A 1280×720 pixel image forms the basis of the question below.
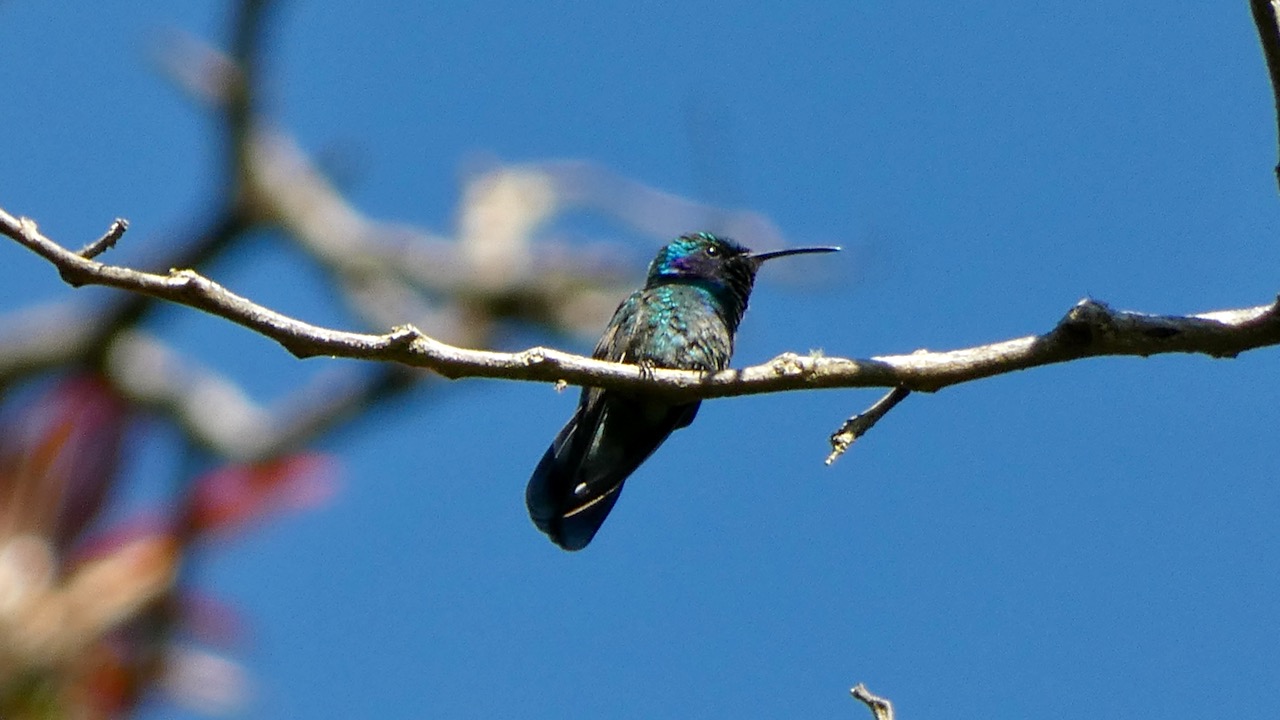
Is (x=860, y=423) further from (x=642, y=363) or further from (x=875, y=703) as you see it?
(x=642, y=363)

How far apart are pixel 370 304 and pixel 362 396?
1.05 meters

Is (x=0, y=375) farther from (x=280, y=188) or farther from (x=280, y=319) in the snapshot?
(x=280, y=319)

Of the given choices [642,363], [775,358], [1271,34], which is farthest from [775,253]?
[1271,34]

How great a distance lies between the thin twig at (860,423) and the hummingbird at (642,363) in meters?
0.88

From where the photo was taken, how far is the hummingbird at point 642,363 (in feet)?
14.2

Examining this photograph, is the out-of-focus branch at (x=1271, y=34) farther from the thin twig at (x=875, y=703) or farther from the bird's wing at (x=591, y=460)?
the bird's wing at (x=591, y=460)

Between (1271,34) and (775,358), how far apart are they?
1041 millimetres

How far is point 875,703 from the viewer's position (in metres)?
2.39

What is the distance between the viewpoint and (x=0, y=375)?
11.7m

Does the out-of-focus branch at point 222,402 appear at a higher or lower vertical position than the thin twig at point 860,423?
higher

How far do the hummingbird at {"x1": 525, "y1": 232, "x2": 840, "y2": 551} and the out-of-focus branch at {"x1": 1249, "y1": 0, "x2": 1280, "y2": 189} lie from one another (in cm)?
163

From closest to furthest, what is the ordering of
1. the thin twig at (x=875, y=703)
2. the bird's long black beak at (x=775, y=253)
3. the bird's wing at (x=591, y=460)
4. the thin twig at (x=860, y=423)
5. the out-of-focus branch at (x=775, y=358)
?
the thin twig at (x=875, y=703)
the out-of-focus branch at (x=775, y=358)
the thin twig at (x=860, y=423)
the bird's wing at (x=591, y=460)
the bird's long black beak at (x=775, y=253)

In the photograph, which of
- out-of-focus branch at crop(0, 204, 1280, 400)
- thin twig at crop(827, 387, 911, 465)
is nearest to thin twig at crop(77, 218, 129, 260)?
out-of-focus branch at crop(0, 204, 1280, 400)

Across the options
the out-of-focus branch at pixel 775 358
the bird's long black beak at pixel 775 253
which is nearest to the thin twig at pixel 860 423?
the out-of-focus branch at pixel 775 358
